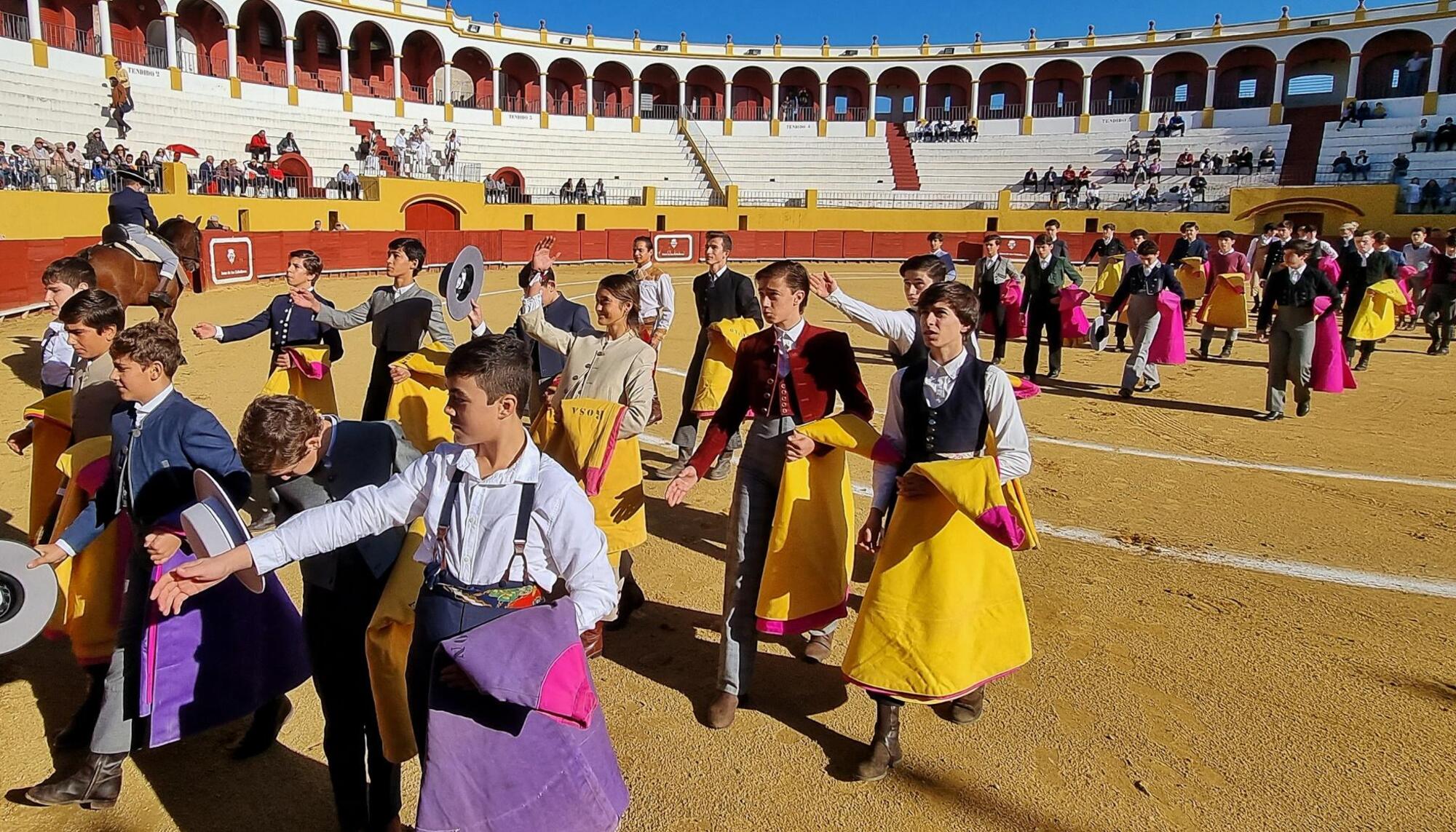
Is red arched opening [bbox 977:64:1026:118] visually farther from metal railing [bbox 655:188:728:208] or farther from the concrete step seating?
metal railing [bbox 655:188:728:208]

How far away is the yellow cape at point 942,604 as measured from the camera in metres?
3.15

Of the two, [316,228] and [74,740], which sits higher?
[316,228]

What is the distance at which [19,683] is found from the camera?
12.6 feet

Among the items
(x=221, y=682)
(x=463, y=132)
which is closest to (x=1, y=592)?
(x=221, y=682)

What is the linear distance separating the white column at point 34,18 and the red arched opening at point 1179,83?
41.2 metres

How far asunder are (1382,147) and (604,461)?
39.8 meters

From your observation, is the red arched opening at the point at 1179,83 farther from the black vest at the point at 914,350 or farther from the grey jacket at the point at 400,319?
the black vest at the point at 914,350

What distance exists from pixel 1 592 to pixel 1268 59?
49.0 metres

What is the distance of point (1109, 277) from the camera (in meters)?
13.8

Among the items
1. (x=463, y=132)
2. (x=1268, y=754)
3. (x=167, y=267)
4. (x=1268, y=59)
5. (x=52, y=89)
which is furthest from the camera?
(x=1268, y=59)

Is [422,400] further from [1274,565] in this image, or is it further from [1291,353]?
[1291,353]

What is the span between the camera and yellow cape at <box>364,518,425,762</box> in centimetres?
259

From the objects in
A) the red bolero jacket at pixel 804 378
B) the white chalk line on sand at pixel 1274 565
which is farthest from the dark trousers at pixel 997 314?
the red bolero jacket at pixel 804 378

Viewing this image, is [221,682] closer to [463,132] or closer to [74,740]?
[74,740]
